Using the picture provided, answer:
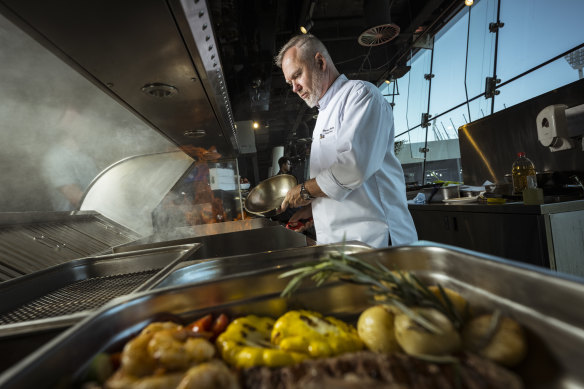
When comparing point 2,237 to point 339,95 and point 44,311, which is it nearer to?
point 44,311

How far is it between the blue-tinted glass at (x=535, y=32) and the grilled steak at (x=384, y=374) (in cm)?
484

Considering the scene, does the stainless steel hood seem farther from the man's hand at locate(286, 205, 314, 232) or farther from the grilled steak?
the man's hand at locate(286, 205, 314, 232)

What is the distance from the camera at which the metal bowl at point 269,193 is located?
2572 mm

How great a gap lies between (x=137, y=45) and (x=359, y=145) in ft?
3.85

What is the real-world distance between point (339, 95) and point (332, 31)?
5332 millimetres

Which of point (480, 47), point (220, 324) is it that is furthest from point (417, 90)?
point (220, 324)

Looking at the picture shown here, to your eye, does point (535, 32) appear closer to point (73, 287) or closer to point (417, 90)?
point (417, 90)

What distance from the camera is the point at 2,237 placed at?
172cm

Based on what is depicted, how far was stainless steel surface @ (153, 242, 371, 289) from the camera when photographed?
1.02m

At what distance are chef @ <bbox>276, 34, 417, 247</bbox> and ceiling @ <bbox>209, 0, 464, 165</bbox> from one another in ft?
6.61

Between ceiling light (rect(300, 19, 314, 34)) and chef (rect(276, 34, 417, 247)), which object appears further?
ceiling light (rect(300, 19, 314, 34))

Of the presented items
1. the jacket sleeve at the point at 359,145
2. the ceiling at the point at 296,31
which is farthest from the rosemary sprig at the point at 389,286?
the ceiling at the point at 296,31

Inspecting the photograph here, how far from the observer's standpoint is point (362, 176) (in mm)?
1643


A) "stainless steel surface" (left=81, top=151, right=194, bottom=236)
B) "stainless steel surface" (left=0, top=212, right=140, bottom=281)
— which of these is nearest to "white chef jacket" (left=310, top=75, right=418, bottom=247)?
"stainless steel surface" (left=0, top=212, right=140, bottom=281)
